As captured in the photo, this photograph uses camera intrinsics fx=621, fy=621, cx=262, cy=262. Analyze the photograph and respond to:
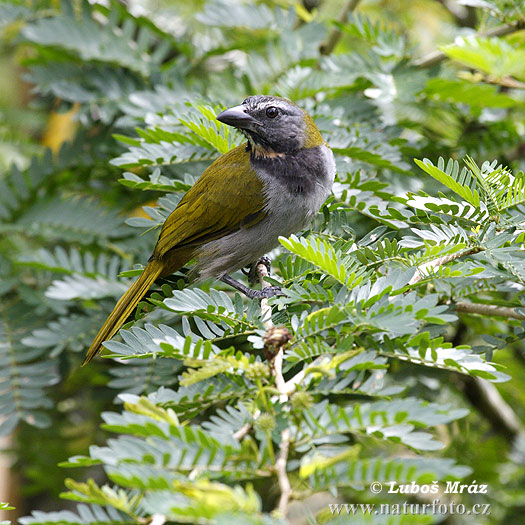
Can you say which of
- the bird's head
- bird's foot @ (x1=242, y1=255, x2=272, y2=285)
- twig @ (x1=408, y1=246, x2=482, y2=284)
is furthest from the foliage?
bird's foot @ (x1=242, y1=255, x2=272, y2=285)

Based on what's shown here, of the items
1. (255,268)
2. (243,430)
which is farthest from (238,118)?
(243,430)

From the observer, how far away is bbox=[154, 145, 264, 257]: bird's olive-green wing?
255 cm

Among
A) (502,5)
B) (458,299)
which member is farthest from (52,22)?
(458,299)

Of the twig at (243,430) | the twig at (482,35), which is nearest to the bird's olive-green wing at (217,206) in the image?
the twig at (482,35)

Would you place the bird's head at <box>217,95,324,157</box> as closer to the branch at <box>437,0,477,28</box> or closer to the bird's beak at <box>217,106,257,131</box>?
the bird's beak at <box>217,106,257,131</box>

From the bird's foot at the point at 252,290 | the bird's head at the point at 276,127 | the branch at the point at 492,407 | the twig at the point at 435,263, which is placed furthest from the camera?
the branch at the point at 492,407

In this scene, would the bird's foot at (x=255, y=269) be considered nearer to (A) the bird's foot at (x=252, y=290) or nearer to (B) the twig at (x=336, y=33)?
(A) the bird's foot at (x=252, y=290)

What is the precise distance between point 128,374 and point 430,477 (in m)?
1.65

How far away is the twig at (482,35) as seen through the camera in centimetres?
290

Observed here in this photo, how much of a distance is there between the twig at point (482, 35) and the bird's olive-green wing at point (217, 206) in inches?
43.3

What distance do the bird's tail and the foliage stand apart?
0.08 meters

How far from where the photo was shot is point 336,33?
3.45 metres

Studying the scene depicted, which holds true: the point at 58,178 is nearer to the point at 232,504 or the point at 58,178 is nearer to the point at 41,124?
the point at 41,124

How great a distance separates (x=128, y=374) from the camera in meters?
2.44
